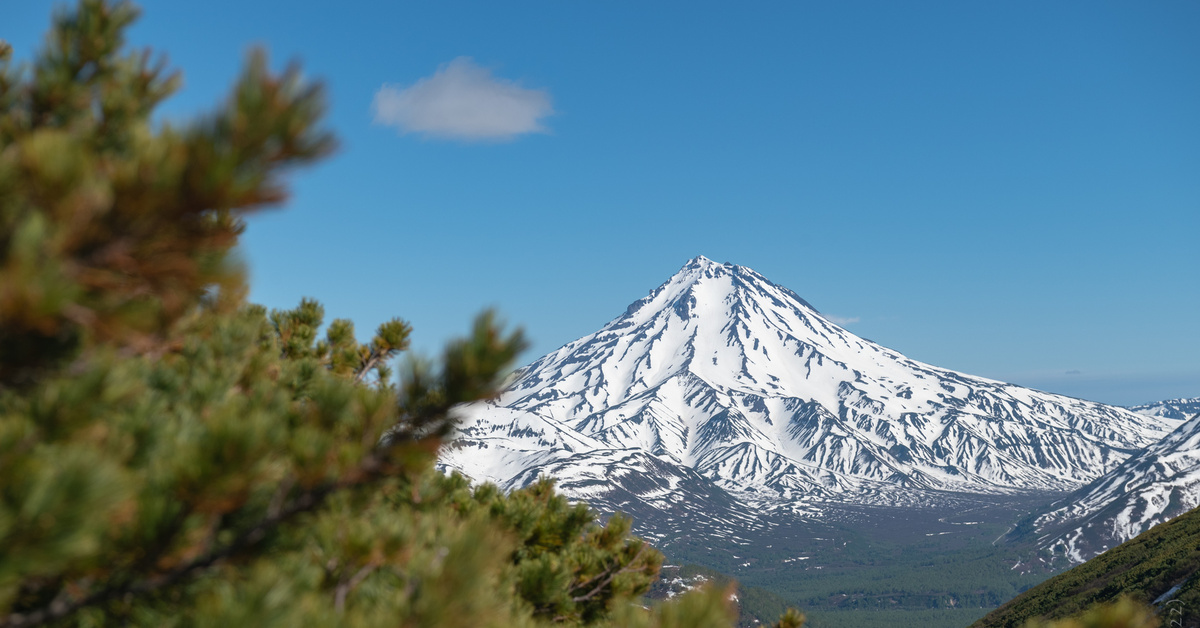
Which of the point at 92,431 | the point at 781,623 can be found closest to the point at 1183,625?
the point at 781,623

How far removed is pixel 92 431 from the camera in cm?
288

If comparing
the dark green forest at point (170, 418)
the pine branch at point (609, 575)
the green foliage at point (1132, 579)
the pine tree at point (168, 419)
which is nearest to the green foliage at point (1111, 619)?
the dark green forest at point (170, 418)

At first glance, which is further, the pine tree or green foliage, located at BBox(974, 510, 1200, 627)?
green foliage, located at BBox(974, 510, 1200, 627)

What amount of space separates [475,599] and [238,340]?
3020 millimetres

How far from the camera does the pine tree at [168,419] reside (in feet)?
7.82

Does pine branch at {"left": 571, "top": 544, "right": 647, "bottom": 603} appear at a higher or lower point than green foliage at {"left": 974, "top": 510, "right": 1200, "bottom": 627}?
lower

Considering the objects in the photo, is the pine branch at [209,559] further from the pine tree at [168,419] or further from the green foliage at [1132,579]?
the green foliage at [1132,579]

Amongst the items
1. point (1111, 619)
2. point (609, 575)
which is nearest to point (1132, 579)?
point (609, 575)

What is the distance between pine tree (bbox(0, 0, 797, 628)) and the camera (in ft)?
7.82

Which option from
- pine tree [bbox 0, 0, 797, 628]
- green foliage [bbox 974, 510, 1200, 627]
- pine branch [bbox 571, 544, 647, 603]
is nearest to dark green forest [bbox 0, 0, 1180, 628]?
pine tree [bbox 0, 0, 797, 628]

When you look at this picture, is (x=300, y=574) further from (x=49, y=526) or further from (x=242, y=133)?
(x=242, y=133)

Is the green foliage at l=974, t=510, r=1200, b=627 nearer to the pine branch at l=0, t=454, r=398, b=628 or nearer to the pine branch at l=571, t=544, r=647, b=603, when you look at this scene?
the pine branch at l=571, t=544, r=647, b=603

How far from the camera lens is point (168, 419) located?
3.33m

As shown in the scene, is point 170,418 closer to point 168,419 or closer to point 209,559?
point 168,419
